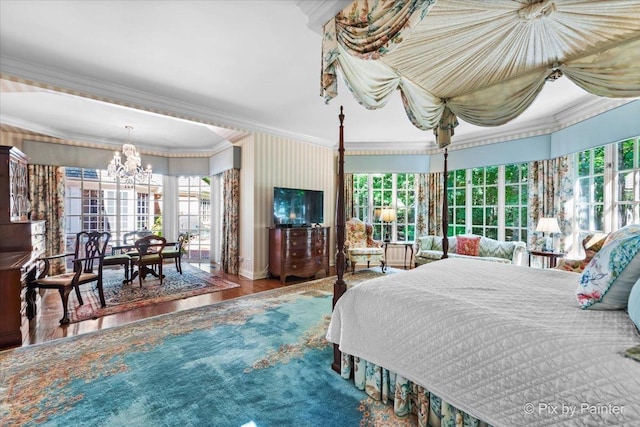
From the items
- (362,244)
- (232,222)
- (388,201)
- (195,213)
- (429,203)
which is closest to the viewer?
(232,222)

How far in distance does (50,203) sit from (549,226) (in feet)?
26.7

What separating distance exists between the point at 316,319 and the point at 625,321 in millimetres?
2342

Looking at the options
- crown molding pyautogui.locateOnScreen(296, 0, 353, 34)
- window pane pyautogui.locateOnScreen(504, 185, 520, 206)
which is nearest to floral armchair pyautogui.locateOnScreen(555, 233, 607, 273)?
window pane pyautogui.locateOnScreen(504, 185, 520, 206)

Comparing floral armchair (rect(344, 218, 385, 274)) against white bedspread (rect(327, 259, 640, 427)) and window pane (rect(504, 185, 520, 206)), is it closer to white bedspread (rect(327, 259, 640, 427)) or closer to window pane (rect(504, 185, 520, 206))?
window pane (rect(504, 185, 520, 206))

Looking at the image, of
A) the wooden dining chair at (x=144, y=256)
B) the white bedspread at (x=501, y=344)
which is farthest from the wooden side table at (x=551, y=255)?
the wooden dining chair at (x=144, y=256)

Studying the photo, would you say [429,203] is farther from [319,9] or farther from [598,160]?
[319,9]

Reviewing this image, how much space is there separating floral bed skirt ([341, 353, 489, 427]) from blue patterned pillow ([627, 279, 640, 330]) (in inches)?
30.2

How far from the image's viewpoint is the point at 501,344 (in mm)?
1175

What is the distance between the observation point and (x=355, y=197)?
6.30 m

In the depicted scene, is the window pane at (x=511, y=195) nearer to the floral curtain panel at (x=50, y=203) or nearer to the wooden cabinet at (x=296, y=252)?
the wooden cabinet at (x=296, y=252)

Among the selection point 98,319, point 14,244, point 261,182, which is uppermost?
point 261,182

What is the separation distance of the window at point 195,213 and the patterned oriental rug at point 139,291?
1.49m

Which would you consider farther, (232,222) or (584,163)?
(232,222)

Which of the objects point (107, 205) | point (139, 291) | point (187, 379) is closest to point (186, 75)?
point (187, 379)
